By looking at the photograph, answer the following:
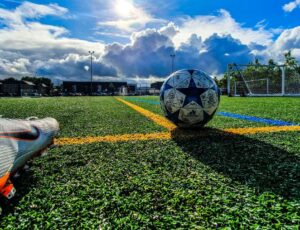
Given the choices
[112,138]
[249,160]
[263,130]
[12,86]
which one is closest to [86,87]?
[12,86]

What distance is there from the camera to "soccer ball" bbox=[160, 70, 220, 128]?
14.0ft

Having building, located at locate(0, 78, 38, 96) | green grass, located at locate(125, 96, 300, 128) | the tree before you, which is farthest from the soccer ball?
building, located at locate(0, 78, 38, 96)

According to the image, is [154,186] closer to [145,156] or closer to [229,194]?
[229,194]

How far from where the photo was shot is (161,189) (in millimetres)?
2020

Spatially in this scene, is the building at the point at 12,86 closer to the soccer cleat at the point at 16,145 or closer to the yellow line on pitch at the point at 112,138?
the yellow line on pitch at the point at 112,138

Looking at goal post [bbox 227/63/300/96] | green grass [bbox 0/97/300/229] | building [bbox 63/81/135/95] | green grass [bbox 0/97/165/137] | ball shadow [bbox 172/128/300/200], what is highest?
building [bbox 63/81/135/95]

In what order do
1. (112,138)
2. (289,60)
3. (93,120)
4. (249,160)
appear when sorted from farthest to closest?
(289,60) < (93,120) < (112,138) < (249,160)

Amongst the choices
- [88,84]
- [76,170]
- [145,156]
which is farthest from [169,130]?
[88,84]

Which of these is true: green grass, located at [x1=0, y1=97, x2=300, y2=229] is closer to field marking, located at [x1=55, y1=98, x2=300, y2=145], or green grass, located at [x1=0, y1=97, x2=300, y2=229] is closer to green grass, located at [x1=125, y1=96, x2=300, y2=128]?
field marking, located at [x1=55, y1=98, x2=300, y2=145]

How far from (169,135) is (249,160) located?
1.67 meters

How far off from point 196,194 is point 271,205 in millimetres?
491

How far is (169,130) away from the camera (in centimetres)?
474

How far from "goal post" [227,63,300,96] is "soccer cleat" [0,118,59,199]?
22.2 m

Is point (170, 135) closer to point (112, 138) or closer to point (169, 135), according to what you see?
point (169, 135)
